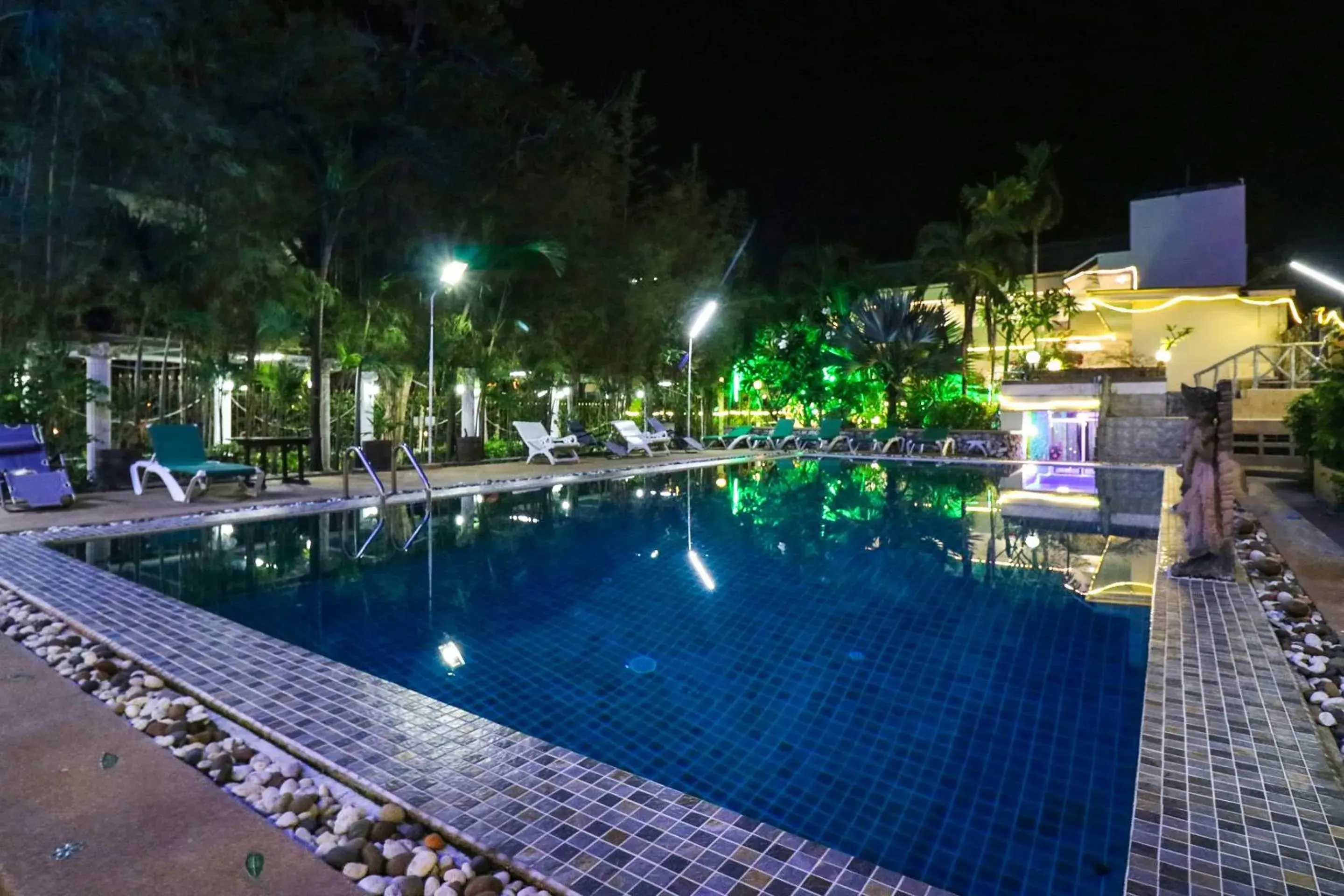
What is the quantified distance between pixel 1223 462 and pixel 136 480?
10415mm

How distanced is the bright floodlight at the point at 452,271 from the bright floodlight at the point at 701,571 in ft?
22.3

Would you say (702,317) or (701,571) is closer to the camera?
(701,571)

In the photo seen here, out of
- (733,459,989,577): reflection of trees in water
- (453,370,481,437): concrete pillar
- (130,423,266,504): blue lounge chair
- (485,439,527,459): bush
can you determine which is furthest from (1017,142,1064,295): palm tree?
(130,423,266,504): blue lounge chair

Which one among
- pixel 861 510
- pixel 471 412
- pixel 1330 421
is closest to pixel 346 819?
pixel 861 510

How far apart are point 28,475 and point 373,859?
311 inches

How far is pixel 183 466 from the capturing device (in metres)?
8.48

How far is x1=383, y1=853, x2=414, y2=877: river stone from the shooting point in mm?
1884

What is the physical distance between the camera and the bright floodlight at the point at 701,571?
543 centimetres

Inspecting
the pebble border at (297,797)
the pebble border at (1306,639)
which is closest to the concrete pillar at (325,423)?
the pebble border at (297,797)

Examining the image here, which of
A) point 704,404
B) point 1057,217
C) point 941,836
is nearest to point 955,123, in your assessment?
point 1057,217

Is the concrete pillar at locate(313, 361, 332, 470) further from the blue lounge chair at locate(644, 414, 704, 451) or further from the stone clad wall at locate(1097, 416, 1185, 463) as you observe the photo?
the stone clad wall at locate(1097, 416, 1185, 463)

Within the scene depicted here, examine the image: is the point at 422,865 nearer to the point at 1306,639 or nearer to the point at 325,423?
the point at 1306,639

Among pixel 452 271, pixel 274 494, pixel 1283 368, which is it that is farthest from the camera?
pixel 1283 368

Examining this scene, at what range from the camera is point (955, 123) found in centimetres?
Result: 2948
